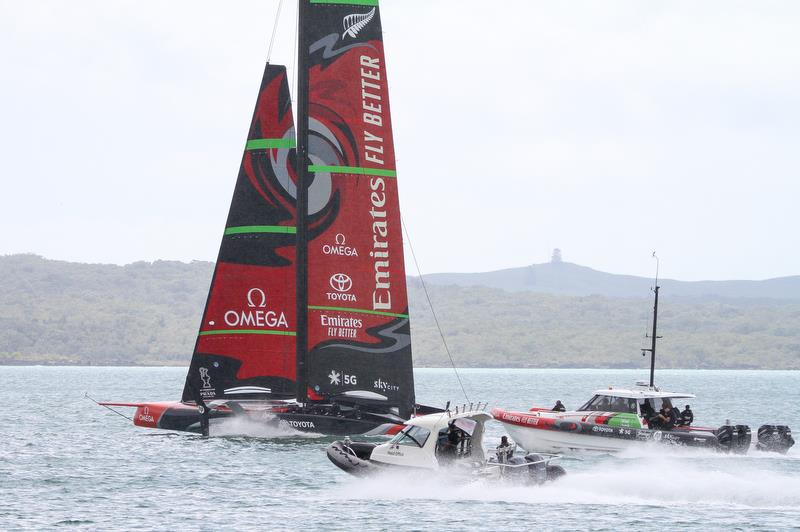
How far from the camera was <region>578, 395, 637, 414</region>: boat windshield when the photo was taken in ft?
141

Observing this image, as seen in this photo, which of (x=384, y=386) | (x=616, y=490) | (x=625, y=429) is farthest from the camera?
(x=384, y=386)

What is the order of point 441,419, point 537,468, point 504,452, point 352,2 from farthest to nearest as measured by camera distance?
point 352,2 < point 537,468 < point 504,452 < point 441,419

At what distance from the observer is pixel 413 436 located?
31594 mm

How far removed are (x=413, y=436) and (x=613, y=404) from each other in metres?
13.6

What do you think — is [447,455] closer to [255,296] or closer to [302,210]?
[302,210]

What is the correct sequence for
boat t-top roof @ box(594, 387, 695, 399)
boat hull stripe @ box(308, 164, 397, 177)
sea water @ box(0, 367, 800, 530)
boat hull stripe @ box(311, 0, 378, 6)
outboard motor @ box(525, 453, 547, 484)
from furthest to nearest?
1. boat t-top roof @ box(594, 387, 695, 399)
2. boat hull stripe @ box(311, 0, 378, 6)
3. boat hull stripe @ box(308, 164, 397, 177)
4. outboard motor @ box(525, 453, 547, 484)
5. sea water @ box(0, 367, 800, 530)

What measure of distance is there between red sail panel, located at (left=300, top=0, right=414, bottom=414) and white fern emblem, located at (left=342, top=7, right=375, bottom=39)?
0.11 feet

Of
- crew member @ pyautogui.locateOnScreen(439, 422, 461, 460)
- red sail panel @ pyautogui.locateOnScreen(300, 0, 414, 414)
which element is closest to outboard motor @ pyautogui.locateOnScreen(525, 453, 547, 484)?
crew member @ pyautogui.locateOnScreen(439, 422, 461, 460)

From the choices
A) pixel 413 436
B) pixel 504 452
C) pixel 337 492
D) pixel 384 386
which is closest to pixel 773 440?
pixel 384 386

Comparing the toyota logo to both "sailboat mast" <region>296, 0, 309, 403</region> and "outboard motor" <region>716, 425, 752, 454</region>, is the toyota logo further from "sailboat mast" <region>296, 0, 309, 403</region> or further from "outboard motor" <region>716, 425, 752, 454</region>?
"outboard motor" <region>716, 425, 752, 454</region>

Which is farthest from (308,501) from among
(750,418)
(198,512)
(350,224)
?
(750,418)

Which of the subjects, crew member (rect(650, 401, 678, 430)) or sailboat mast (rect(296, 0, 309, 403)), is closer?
sailboat mast (rect(296, 0, 309, 403))

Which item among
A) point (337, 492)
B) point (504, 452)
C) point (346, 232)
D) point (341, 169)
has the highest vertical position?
point (341, 169)

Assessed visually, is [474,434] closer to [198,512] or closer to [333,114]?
[198,512]
